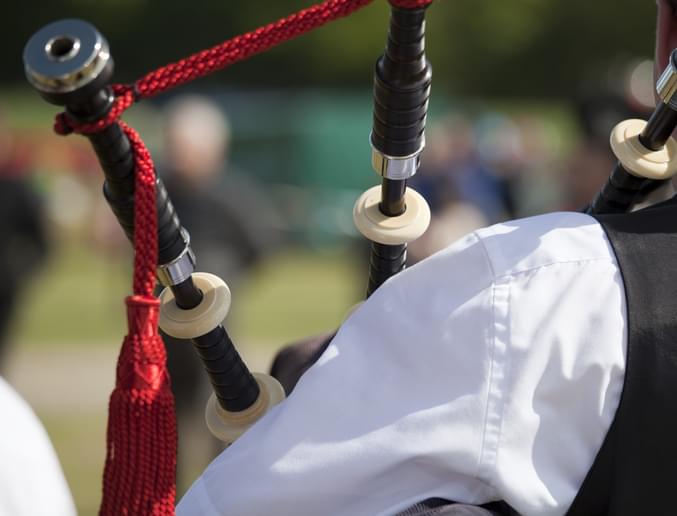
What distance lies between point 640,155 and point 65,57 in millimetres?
721

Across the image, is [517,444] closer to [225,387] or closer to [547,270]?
[547,270]

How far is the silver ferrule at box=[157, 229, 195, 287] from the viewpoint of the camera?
1.21 meters

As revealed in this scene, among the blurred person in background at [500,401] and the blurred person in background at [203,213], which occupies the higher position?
the blurred person in background at [500,401]

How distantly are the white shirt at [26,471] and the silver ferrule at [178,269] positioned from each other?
21 cm

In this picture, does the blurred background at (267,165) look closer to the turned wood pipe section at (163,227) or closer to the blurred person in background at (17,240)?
the blurred person in background at (17,240)

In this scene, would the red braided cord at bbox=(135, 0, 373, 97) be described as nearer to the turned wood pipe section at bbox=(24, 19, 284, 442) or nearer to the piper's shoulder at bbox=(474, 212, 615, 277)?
the turned wood pipe section at bbox=(24, 19, 284, 442)

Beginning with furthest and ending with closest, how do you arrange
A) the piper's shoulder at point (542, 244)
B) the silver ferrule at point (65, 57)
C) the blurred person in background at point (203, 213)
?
the blurred person in background at point (203, 213) < the piper's shoulder at point (542, 244) < the silver ferrule at point (65, 57)

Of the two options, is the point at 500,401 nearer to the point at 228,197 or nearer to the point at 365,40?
the point at 228,197

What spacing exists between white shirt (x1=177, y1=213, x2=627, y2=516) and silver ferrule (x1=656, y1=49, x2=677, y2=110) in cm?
24

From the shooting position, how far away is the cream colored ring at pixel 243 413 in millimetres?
1333

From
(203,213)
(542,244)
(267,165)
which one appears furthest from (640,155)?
(267,165)

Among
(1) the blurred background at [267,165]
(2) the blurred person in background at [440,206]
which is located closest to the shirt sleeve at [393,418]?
(1) the blurred background at [267,165]

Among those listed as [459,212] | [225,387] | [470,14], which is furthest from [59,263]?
[470,14]

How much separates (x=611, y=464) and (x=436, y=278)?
0.26m
